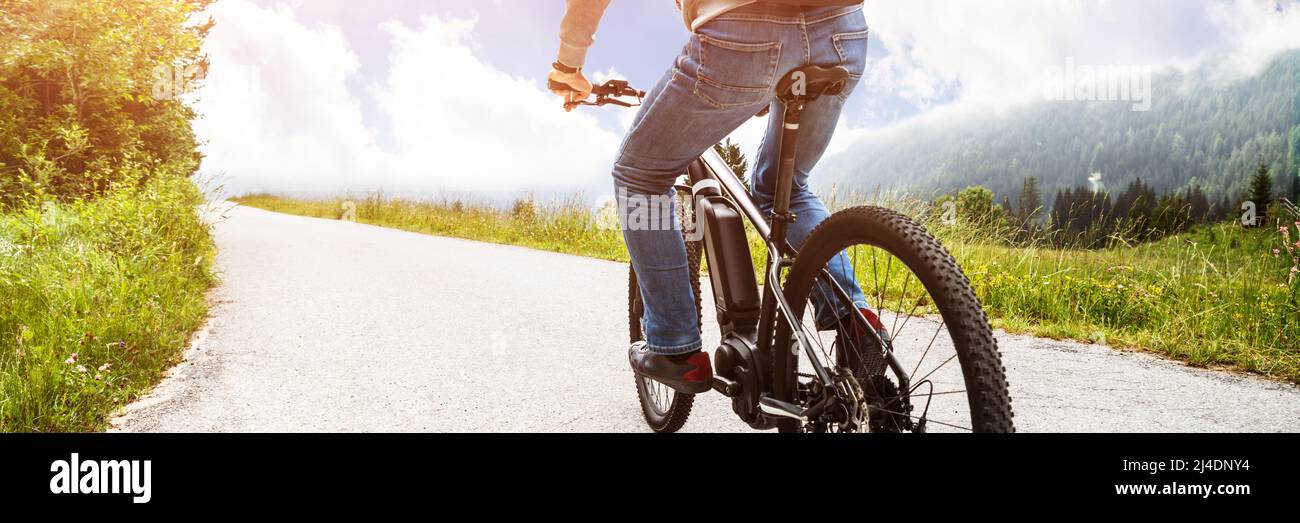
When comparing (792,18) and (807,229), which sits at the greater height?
(792,18)

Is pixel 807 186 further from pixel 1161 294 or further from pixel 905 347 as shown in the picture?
pixel 1161 294

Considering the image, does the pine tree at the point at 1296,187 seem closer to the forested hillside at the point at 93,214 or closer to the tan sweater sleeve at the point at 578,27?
the tan sweater sleeve at the point at 578,27

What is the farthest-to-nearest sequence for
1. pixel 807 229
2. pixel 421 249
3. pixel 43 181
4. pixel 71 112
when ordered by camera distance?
pixel 71 112, pixel 421 249, pixel 43 181, pixel 807 229

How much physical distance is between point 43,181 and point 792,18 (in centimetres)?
1172

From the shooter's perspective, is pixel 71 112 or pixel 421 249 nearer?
pixel 421 249

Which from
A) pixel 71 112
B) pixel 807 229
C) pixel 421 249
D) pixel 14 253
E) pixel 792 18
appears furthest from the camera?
pixel 71 112

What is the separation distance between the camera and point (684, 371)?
2.49 meters

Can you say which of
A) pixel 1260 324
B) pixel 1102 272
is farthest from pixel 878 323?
pixel 1102 272

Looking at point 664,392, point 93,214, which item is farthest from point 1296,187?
point 93,214

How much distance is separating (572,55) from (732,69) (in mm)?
853
